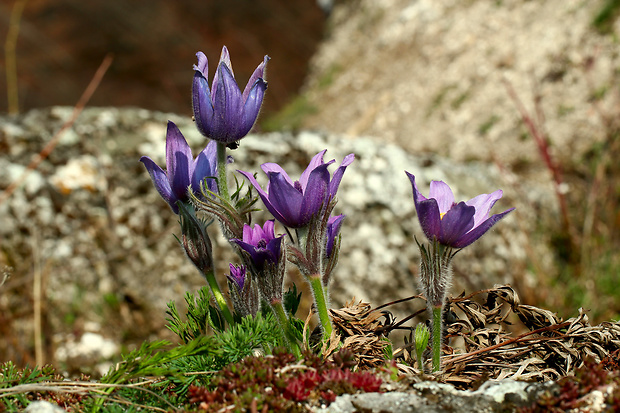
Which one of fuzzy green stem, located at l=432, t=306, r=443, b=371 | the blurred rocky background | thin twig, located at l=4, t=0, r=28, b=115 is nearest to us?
fuzzy green stem, located at l=432, t=306, r=443, b=371

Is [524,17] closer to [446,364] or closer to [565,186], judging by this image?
[565,186]

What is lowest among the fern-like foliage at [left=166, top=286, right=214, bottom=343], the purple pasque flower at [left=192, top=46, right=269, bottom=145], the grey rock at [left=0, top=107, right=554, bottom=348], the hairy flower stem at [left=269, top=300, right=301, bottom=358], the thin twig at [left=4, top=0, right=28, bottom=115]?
the hairy flower stem at [left=269, top=300, right=301, bottom=358]

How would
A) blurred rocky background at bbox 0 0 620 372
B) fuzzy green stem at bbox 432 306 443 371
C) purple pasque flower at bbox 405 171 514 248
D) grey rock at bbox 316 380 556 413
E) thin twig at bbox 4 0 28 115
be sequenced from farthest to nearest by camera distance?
1. thin twig at bbox 4 0 28 115
2. blurred rocky background at bbox 0 0 620 372
3. fuzzy green stem at bbox 432 306 443 371
4. purple pasque flower at bbox 405 171 514 248
5. grey rock at bbox 316 380 556 413

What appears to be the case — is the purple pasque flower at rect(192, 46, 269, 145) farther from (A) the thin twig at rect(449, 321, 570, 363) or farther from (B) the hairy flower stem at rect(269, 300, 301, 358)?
(A) the thin twig at rect(449, 321, 570, 363)

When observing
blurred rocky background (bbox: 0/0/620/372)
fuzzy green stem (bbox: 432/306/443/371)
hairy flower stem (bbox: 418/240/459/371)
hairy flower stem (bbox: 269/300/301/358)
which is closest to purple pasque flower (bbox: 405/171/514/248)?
hairy flower stem (bbox: 418/240/459/371)

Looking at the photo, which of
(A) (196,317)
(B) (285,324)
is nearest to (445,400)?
(B) (285,324)

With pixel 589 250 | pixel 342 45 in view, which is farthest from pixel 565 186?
pixel 342 45
